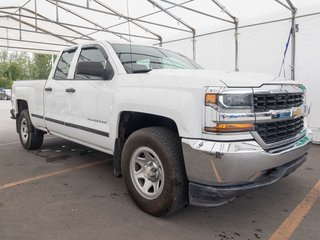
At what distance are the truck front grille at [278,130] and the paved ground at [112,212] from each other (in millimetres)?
865

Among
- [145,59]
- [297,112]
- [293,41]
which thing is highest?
[293,41]

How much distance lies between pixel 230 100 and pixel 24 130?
492 cm

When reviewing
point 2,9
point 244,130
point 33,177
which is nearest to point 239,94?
point 244,130

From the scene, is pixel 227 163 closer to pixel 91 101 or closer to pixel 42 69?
pixel 91 101

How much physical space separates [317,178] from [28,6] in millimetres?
12923

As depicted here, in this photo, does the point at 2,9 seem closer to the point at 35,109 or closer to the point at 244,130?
the point at 35,109

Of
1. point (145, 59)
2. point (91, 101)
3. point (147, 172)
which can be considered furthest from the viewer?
point (145, 59)

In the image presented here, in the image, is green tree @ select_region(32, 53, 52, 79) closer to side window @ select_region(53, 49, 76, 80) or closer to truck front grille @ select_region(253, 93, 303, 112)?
side window @ select_region(53, 49, 76, 80)

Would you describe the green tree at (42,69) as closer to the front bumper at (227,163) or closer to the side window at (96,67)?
the side window at (96,67)

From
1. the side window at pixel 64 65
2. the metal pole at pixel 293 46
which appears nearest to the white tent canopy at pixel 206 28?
the metal pole at pixel 293 46

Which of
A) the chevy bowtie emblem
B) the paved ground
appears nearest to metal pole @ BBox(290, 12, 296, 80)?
the paved ground

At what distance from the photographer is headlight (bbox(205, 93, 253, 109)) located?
2.61 m

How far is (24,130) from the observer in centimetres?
624

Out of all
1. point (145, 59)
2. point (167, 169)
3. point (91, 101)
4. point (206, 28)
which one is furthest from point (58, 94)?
point (206, 28)
